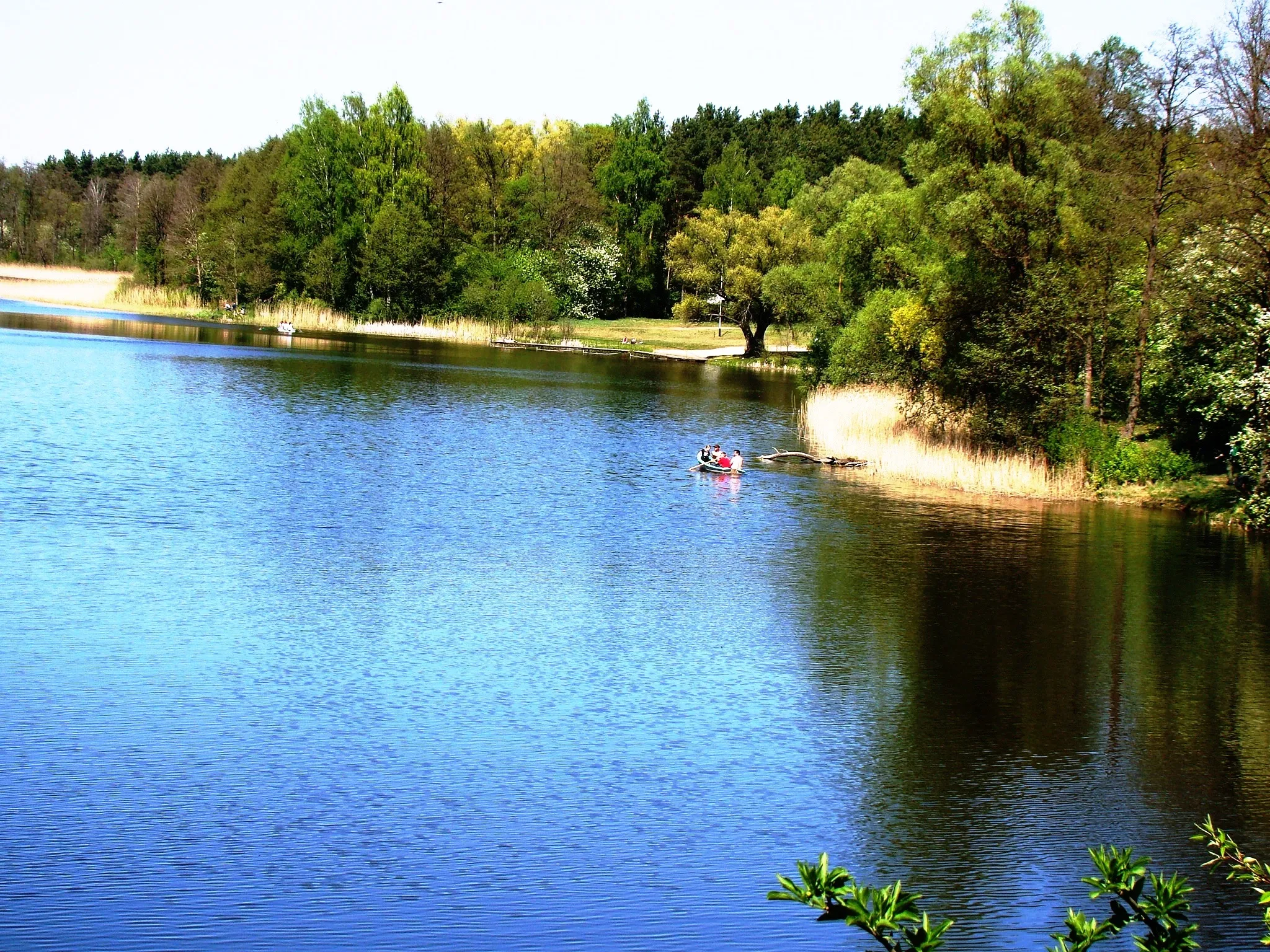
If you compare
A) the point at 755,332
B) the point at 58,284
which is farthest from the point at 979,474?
the point at 58,284

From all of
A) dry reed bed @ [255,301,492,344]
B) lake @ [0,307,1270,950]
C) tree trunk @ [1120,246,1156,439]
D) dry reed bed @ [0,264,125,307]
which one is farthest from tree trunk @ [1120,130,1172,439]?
dry reed bed @ [0,264,125,307]

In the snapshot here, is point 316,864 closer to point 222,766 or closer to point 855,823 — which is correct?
point 222,766

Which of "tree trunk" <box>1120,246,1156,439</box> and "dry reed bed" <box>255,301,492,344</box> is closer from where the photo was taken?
"tree trunk" <box>1120,246,1156,439</box>

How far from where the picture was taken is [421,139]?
108250 millimetres

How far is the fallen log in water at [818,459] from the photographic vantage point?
38250 mm

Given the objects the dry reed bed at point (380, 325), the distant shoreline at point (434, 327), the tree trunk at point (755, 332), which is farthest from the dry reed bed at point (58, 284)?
the tree trunk at point (755, 332)

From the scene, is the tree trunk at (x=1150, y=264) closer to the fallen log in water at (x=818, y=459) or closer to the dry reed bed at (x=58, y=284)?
the fallen log in water at (x=818, y=459)

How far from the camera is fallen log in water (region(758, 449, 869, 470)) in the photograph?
38250mm

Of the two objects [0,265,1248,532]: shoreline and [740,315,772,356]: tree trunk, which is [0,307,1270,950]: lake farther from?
[740,315,772,356]: tree trunk

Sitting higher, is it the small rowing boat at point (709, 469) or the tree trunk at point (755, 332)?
the tree trunk at point (755, 332)

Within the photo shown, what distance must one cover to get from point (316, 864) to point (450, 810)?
5.09ft

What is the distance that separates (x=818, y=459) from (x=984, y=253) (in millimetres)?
7803

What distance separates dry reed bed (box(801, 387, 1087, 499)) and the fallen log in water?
0.46 m

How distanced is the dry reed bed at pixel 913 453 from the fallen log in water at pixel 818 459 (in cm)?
46
